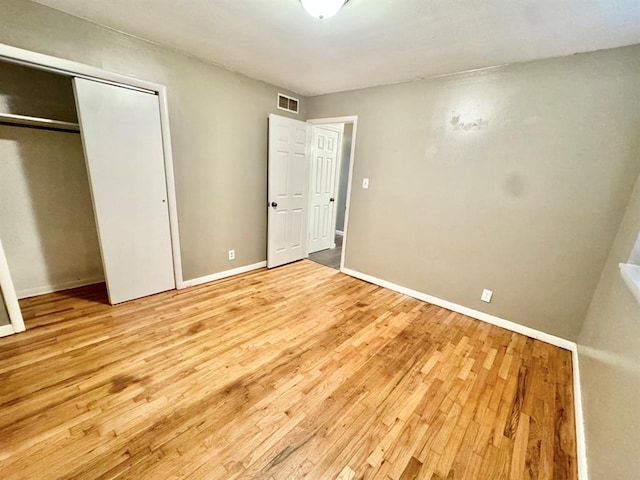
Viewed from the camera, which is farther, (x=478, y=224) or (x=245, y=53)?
(x=478, y=224)

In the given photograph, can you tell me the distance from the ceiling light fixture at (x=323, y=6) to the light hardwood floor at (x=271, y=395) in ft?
7.36

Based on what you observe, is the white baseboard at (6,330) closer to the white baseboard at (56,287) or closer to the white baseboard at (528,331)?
the white baseboard at (56,287)

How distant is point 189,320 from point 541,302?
10.3ft

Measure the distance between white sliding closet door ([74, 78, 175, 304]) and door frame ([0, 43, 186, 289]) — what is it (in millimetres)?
42

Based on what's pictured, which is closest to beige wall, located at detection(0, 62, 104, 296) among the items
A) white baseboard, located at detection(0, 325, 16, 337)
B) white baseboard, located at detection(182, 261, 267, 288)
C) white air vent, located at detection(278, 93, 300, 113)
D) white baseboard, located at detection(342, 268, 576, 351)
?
white baseboard, located at detection(0, 325, 16, 337)

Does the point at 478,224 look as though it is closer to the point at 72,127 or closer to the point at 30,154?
the point at 72,127

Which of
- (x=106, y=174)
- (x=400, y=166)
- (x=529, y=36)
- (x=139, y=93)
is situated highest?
(x=529, y=36)

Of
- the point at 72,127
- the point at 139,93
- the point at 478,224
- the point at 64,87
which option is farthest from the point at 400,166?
the point at 64,87

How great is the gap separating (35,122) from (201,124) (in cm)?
126

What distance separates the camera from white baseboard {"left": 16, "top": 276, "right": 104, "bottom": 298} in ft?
8.14

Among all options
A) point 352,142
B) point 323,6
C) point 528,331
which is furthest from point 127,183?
point 528,331

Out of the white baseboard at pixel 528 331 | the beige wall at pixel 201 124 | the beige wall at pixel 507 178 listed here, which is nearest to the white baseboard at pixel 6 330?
the beige wall at pixel 201 124

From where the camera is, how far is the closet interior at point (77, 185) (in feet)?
6.99

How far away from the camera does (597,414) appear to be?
1.28 meters
